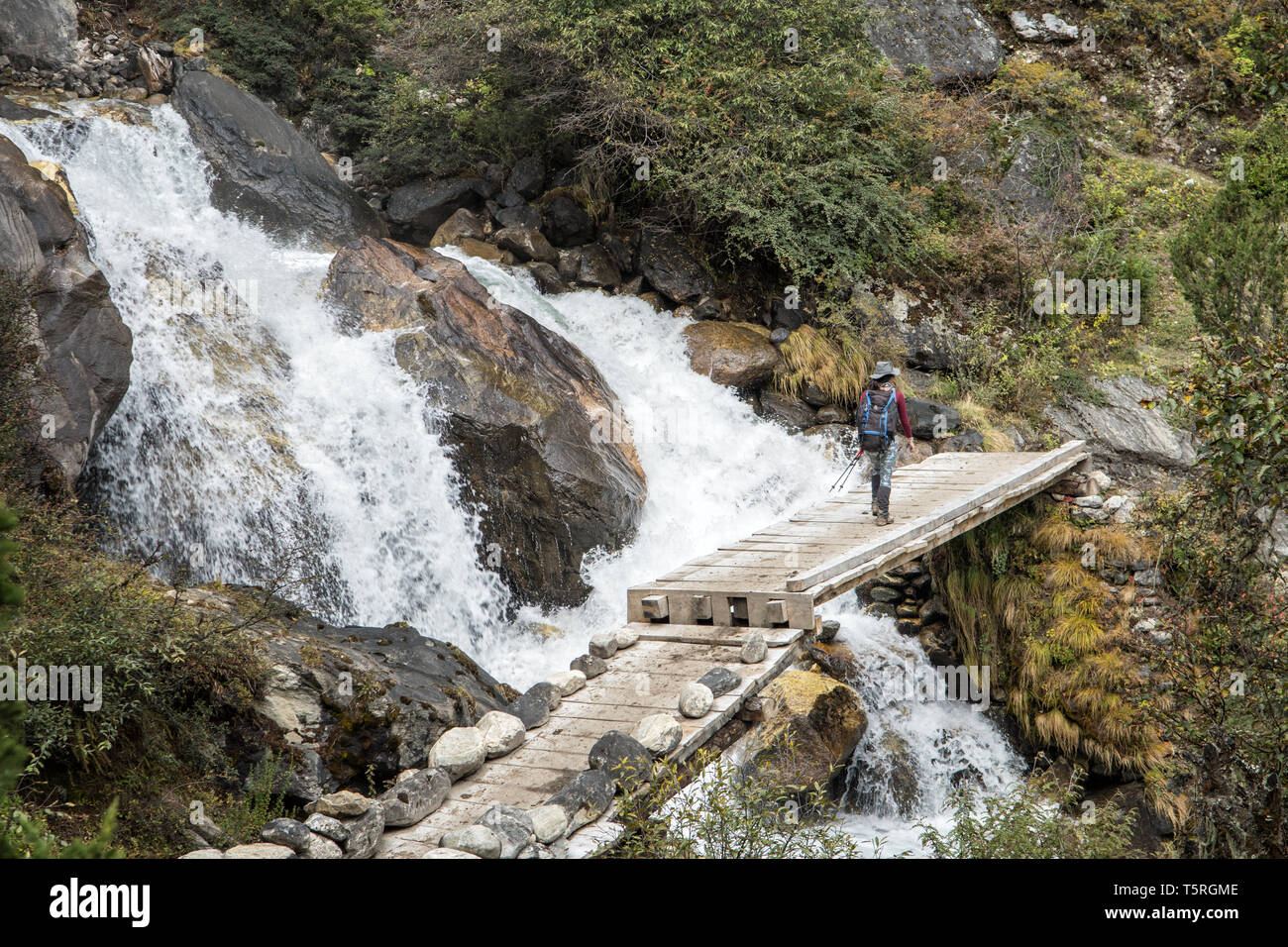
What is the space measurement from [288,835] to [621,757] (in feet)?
6.18

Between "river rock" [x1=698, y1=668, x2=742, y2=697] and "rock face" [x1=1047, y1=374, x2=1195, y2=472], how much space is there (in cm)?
1021

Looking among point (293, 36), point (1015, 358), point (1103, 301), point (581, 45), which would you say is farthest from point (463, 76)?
point (1103, 301)

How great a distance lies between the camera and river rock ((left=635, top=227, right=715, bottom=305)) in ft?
52.6

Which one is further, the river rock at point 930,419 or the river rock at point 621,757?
the river rock at point 930,419

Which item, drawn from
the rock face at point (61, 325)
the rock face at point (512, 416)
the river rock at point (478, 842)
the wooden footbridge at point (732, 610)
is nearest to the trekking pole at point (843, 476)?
the wooden footbridge at point (732, 610)

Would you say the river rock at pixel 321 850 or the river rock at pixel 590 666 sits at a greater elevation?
the river rock at pixel 590 666

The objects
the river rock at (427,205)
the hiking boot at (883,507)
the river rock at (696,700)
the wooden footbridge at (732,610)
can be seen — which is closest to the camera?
the wooden footbridge at (732,610)

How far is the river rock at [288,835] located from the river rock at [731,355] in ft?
35.1

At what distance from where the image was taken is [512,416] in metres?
11.6

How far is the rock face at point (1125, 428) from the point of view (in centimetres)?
1480

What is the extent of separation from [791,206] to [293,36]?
10.8m

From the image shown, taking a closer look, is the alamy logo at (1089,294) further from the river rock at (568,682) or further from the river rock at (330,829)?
the river rock at (330,829)

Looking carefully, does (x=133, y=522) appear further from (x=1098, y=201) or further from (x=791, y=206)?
(x=1098, y=201)

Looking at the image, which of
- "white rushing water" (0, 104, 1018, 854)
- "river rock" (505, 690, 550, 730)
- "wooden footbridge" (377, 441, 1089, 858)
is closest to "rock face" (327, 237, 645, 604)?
"white rushing water" (0, 104, 1018, 854)
